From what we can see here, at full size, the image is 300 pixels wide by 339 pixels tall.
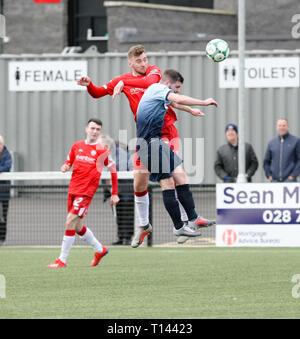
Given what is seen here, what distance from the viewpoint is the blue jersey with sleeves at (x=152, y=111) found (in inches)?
368

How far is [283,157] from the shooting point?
16.3m

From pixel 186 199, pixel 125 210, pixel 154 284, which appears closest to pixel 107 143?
pixel 125 210

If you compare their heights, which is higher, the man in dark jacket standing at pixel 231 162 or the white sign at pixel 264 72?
the white sign at pixel 264 72

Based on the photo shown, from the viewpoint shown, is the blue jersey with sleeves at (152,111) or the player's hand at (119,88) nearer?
the player's hand at (119,88)

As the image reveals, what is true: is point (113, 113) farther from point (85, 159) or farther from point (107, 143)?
point (85, 159)

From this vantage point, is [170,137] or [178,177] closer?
[170,137]

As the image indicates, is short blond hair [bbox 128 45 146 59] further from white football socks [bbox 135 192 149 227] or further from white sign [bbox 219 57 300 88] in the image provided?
white sign [bbox 219 57 300 88]

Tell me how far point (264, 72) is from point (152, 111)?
1450cm

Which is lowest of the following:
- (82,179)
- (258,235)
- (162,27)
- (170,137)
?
(258,235)

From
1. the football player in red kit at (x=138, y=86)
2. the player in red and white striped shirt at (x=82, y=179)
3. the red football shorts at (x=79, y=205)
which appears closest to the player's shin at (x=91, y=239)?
the player in red and white striped shirt at (x=82, y=179)

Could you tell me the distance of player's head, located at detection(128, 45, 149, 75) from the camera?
9.37 meters

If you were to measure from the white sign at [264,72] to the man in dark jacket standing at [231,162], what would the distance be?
6.37 metres

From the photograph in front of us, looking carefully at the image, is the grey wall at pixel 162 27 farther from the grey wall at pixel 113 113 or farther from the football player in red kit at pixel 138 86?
the football player in red kit at pixel 138 86

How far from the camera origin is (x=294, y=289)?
11195 mm
